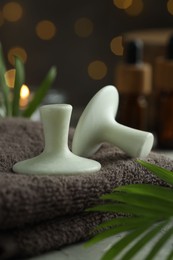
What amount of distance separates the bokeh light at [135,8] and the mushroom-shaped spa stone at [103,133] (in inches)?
38.8

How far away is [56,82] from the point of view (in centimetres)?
161

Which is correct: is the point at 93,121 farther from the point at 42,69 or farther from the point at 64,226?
the point at 42,69

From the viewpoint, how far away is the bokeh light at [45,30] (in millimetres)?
1598

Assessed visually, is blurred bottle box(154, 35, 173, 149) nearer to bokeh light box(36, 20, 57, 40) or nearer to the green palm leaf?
the green palm leaf

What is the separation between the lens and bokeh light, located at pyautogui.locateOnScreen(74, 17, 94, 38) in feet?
5.11

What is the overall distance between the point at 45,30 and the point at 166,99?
0.75 meters

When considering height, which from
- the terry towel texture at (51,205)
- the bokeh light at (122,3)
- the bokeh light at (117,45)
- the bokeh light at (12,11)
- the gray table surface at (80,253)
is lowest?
the gray table surface at (80,253)

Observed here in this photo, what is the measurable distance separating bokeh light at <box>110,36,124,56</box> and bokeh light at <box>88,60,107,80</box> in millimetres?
48

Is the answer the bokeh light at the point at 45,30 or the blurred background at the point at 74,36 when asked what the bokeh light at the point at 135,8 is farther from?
the bokeh light at the point at 45,30

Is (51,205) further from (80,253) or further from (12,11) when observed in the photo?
(12,11)

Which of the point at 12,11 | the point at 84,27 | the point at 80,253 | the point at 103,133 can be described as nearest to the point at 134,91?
the point at 103,133

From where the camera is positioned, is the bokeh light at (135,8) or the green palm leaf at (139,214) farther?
the bokeh light at (135,8)

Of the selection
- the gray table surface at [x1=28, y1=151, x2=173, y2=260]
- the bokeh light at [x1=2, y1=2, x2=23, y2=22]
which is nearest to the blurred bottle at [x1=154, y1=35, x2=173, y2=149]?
the gray table surface at [x1=28, y1=151, x2=173, y2=260]

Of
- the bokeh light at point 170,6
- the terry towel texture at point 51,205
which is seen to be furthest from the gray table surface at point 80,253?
the bokeh light at point 170,6
